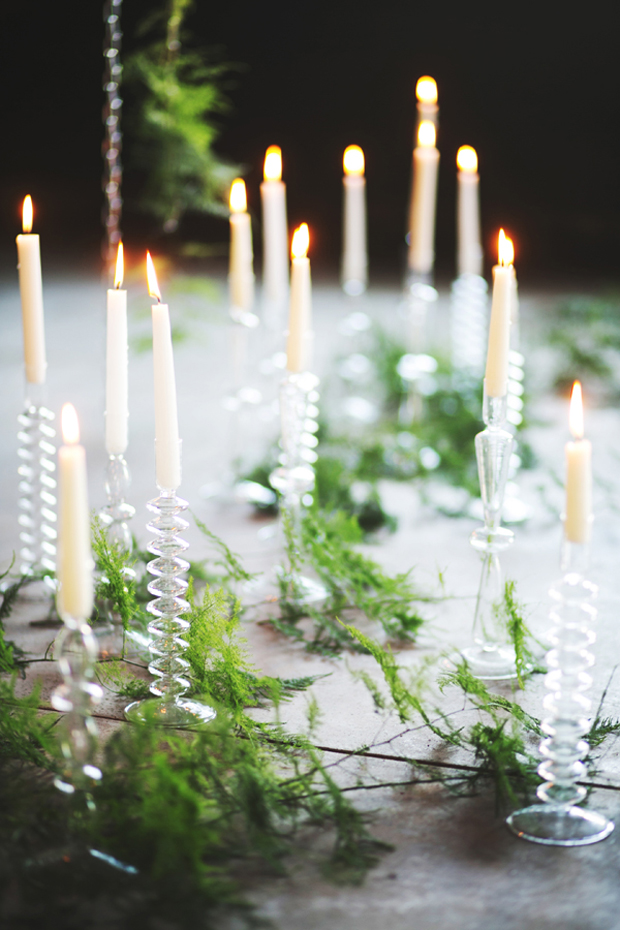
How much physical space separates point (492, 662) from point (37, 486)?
31.4 inches

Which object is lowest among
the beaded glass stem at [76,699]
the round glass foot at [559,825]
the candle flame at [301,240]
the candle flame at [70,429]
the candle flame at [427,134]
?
the round glass foot at [559,825]

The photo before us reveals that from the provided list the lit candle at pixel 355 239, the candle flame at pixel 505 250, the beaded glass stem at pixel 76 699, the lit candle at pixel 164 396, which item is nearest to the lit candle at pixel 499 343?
the candle flame at pixel 505 250

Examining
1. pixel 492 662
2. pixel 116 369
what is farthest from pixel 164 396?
pixel 492 662

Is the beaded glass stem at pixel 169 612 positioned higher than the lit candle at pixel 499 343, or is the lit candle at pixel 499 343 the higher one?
the lit candle at pixel 499 343

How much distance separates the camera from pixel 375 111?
5703 millimetres

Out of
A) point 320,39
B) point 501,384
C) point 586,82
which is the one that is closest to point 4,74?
point 320,39

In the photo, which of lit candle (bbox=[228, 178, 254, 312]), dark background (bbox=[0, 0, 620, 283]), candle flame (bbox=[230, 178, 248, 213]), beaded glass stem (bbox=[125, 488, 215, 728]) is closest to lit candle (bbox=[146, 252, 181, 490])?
beaded glass stem (bbox=[125, 488, 215, 728])

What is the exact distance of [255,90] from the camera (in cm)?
580

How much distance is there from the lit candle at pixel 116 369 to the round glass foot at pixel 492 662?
0.59 m

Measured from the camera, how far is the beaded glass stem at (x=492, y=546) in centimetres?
138

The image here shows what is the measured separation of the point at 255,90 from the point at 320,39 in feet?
1.52

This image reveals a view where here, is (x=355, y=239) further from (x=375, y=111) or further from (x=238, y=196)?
(x=375, y=111)

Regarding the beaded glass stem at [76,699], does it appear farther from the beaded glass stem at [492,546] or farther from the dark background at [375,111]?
the dark background at [375,111]

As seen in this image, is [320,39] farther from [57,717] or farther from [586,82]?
[57,717]
